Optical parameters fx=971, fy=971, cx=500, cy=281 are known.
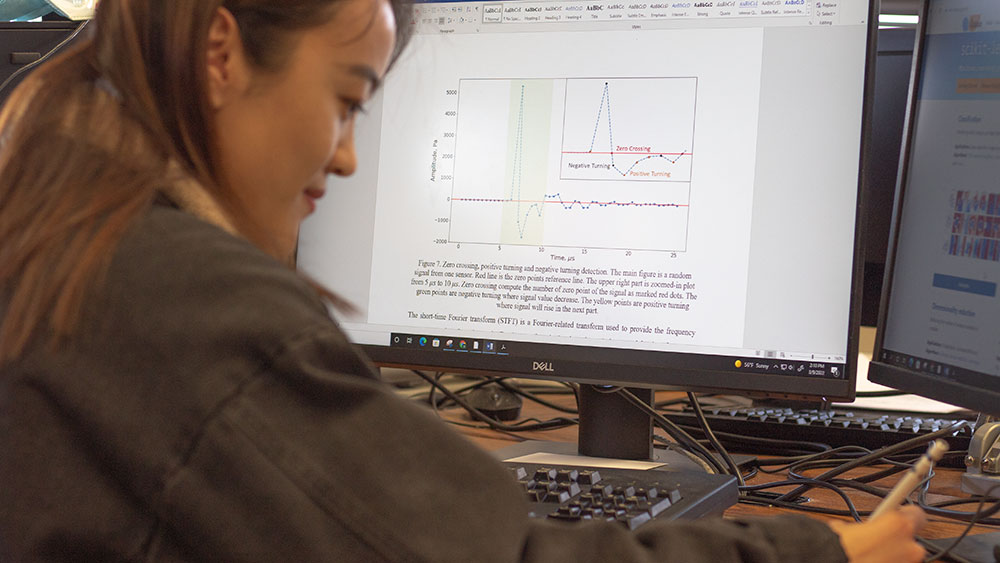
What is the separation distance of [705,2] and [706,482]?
0.47 meters

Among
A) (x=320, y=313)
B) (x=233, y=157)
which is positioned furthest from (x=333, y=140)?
(x=320, y=313)

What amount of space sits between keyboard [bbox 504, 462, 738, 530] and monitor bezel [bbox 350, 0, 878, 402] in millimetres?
112

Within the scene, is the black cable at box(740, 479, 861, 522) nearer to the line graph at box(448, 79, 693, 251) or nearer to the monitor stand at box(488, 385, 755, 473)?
the monitor stand at box(488, 385, 755, 473)

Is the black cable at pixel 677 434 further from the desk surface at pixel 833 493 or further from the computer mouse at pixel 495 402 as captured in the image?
the computer mouse at pixel 495 402

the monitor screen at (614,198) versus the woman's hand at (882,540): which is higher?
the monitor screen at (614,198)

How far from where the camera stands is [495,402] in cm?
128

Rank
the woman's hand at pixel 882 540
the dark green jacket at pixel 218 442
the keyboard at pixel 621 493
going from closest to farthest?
1. the dark green jacket at pixel 218 442
2. the woman's hand at pixel 882 540
3. the keyboard at pixel 621 493

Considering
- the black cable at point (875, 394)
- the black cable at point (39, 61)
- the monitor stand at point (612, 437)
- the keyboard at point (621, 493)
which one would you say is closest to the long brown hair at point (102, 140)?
the keyboard at point (621, 493)

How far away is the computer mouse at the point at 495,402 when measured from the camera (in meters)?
1.27

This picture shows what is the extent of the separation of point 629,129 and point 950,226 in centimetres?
32

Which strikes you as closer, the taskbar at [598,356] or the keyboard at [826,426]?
the taskbar at [598,356]

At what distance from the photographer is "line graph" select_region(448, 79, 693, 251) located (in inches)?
37.8

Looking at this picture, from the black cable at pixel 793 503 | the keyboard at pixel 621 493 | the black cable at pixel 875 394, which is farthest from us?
the black cable at pixel 875 394

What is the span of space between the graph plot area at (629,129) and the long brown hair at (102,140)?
419 mm
